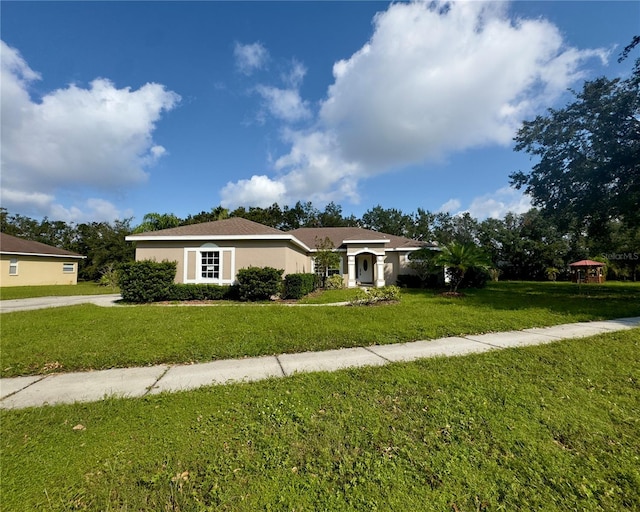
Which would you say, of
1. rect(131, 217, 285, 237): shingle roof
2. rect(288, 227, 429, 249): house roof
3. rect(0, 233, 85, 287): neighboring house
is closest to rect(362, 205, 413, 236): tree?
rect(288, 227, 429, 249): house roof

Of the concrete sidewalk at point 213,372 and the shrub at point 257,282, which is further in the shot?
the shrub at point 257,282

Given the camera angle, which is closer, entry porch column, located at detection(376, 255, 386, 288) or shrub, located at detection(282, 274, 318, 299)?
shrub, located at detection(282, 274, 318, 299)

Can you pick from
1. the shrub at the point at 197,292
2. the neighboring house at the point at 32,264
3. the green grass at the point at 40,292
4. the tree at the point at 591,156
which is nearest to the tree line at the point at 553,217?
the tree at the point at 591,156

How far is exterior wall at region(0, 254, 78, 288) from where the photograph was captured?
67.4 ft

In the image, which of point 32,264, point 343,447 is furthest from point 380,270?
point 32,264

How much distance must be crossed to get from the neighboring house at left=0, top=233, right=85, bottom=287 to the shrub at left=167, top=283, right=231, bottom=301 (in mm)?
17904

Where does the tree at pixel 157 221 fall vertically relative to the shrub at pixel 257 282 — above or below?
above

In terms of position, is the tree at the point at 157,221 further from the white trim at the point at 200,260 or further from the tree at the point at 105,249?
the white trim at the point at 200,260

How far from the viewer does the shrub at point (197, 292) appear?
12.3 m

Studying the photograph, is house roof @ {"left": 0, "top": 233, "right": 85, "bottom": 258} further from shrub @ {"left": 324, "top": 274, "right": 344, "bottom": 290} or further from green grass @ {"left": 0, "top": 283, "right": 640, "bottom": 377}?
shrub @ {"left": 324, "top": 274, "right": 344, "bottom": 290}

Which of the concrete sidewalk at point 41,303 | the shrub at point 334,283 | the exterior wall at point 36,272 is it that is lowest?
the concrete sidewalk at point 41,303

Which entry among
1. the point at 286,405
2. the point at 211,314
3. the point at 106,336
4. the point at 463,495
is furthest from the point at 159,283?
the point at 463,495

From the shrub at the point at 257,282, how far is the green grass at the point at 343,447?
318 inches

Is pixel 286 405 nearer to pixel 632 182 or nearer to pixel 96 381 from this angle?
pixel 96 381
